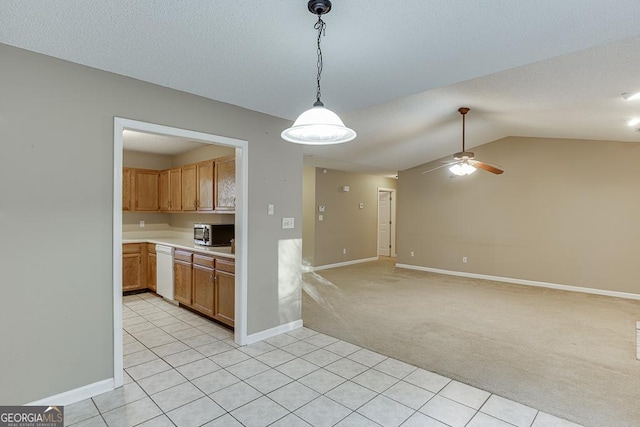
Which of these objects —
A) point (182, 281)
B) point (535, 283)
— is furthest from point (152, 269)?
point (535, 283)

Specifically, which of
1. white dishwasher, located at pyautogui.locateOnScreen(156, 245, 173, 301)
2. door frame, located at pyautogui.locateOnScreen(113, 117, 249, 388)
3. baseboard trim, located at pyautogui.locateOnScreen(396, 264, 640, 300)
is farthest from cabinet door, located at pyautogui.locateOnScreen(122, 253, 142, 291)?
baseboard trim, located at pyautogui.locateOnScreen(396, 264, 640, 300)

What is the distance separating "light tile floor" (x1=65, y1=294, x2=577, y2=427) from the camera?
219 cm

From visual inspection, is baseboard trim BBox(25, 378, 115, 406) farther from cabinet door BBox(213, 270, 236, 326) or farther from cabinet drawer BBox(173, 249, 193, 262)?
cabinet drawer BBox(173, 249, 193, 262)

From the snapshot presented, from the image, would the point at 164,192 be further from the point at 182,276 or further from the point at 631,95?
the point at 631,95

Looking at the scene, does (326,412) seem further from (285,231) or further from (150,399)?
(285,231)

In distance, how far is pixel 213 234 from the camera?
14.7 ft

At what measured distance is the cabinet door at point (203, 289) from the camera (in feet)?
12.9

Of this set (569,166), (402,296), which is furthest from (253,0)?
(569,166)

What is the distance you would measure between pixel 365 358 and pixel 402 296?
247cm

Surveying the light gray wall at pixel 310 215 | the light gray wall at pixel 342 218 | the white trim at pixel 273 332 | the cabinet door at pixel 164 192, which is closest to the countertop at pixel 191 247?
the cabinet door at pixel 164 192

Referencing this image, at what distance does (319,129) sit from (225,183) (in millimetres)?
2735

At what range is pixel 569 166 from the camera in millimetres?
5898

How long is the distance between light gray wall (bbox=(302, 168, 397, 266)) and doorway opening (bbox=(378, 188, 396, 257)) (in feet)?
2.55

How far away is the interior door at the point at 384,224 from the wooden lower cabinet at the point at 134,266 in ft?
22.1
